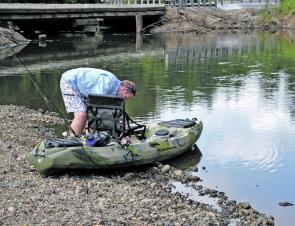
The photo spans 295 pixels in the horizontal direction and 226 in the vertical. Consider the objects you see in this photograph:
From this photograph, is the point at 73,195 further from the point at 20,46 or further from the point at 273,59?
the point at 20,46

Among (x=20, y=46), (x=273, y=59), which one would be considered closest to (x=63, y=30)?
(x=20, y=46)

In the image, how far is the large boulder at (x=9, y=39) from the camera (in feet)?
155

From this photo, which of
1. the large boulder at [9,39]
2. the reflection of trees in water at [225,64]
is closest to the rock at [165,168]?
the reflection of trees in water at [225,64]

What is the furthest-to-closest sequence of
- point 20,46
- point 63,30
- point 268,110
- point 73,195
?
1. point 63,30
2. point 20,46
3. point 268,110
4. point 73,195

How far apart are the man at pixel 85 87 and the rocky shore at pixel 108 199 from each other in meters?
1.30

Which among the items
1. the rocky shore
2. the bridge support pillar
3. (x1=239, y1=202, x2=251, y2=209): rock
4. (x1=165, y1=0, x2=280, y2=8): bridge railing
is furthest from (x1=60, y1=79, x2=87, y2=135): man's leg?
(x1=165, y1=0, x2=280, y2=8): bridge railing

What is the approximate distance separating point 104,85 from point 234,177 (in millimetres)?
3332

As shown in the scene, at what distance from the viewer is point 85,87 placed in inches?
444

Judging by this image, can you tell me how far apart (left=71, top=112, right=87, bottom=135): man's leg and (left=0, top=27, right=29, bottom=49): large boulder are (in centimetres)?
3565

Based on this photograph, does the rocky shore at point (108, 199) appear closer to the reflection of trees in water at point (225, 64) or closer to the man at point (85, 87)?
the man at point (85, 87)

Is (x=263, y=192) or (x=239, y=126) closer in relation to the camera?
(x=263, y=192)

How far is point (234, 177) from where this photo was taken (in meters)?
11.9

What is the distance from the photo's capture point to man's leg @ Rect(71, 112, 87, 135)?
454 inches

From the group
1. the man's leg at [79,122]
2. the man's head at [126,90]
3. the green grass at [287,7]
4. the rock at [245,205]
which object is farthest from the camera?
the green grass at [287,7]
